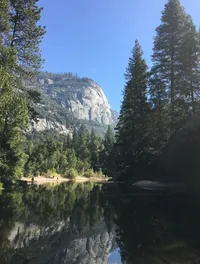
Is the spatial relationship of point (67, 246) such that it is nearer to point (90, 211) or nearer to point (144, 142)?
point (90, 211)

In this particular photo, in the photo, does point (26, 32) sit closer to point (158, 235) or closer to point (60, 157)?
point (158, 235)

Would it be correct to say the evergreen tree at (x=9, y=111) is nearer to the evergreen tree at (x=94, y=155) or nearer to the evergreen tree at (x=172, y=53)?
the evergreen tree at (x=172, y=53)

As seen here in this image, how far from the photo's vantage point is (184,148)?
26.6m

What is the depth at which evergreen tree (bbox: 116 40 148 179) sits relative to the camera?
3809cm

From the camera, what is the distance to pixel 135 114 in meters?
41.8

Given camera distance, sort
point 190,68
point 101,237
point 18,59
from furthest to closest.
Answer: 1. point 190,68
2. point 18,59
3. point 101,237

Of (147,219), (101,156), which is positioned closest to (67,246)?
(147,219)

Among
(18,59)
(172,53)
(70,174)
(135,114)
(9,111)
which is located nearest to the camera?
(9,111)

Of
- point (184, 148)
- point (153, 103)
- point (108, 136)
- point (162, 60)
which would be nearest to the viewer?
point (184, 148)

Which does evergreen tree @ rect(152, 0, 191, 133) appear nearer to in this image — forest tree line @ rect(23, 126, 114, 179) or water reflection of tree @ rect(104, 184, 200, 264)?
water reflection of tree @ rect(104, 184, 200, 264)

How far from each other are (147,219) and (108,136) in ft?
292

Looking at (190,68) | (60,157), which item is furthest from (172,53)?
(60,157)

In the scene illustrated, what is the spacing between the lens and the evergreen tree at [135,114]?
125ft

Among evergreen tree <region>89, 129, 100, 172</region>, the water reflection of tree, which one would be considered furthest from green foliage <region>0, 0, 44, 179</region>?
evergreen tree <region>89, 129, 100, 172</region>
